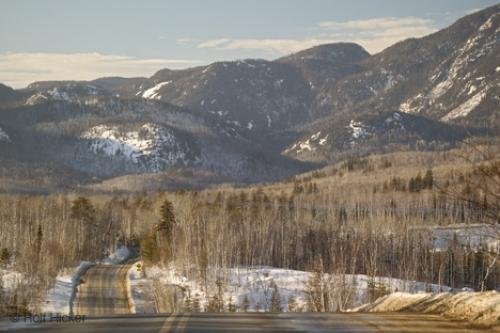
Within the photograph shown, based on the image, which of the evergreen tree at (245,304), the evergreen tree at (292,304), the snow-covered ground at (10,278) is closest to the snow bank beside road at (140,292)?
the evergreen tree at (245,304)

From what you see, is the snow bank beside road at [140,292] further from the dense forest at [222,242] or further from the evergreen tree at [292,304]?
the evergreen tree at [292,304]

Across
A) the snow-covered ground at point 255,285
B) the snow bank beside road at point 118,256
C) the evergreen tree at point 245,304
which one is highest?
the evergreen tree at point 245,304

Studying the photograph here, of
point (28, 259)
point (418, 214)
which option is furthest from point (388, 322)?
point (418, 214)

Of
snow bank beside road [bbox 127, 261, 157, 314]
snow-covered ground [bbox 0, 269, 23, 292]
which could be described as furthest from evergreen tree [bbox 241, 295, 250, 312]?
snow-covered ground [bbox 0, 269, 23, 292]

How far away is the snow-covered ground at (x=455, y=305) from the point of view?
1792cm

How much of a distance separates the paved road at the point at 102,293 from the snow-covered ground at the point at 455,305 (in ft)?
142

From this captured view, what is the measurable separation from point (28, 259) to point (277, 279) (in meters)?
34.3

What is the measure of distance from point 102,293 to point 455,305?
6777 centimetres

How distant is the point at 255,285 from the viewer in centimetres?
9194

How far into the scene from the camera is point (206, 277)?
90.4 metres

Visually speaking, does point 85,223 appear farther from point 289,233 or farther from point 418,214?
point 418,214

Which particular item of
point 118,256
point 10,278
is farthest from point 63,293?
point 118,256

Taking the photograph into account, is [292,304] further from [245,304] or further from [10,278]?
[10,278]

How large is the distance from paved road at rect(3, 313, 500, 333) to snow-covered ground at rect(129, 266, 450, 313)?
2111 inches
